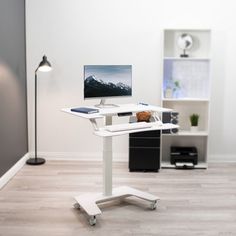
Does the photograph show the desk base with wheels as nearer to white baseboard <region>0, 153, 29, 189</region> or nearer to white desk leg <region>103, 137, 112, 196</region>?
white desk leg <region>103, 137, 112, 196</region>

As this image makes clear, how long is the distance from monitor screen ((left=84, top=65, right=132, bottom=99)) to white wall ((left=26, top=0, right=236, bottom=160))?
3.53 feet

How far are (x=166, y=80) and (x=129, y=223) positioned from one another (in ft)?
7.16

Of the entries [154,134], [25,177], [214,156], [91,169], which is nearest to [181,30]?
[154,134]

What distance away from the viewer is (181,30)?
4.55 meters

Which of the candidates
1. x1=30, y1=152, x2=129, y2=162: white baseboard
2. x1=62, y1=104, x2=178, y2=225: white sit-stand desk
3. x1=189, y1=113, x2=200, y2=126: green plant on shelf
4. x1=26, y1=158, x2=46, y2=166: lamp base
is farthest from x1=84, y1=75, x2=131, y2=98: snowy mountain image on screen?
x1=26, y1=158, x2=46, y2=166: lamp base

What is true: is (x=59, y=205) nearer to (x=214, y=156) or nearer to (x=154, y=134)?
(x=154, y=134)

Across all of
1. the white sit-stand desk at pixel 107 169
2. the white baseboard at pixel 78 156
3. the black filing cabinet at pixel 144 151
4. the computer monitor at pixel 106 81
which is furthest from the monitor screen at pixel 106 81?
the white baseboard at pixel 78 156

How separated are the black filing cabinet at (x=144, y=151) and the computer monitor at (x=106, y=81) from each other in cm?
78

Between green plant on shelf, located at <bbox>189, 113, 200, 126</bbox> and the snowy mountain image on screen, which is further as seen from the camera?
green plant on shelf, located at <bbox>189, 113, 200, 126</bbox>

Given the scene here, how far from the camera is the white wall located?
182 inches

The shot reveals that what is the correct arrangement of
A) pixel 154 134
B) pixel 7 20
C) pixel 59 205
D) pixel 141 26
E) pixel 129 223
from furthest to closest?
1. pixel 141 26
2. pixel 154 134
3. pixel 7 20
4. pixel 59 205
5. pixel 129 223

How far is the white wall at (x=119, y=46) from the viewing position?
463 centimetres

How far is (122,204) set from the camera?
3463 mm

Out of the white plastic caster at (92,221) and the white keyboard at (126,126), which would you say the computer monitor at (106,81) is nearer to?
the white keyboard at (126,126)
